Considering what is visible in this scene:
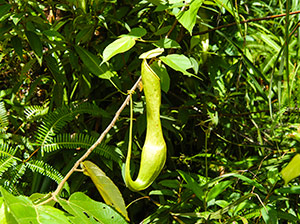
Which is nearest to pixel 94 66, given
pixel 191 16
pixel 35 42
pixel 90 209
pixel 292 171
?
pixel 35 42

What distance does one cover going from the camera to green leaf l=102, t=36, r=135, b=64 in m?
0.71

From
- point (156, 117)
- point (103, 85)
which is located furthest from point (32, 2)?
point (156, 117)

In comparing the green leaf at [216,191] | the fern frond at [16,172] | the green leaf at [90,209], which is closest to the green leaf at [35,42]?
the fern frond at [16,172]

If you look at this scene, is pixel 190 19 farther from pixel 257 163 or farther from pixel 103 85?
pixel 257 163

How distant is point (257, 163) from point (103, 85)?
56 centimetres

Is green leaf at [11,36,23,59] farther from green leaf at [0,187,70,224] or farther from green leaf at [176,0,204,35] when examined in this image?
green leaf at [0,187,70,224]

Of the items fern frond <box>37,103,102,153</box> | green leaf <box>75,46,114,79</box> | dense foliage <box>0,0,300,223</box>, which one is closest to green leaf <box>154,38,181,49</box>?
dense foliage <box>0,0,300,223</box>

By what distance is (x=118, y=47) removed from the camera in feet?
2.40

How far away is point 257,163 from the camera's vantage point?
3.87 feet

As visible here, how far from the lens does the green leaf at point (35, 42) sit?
0.89m

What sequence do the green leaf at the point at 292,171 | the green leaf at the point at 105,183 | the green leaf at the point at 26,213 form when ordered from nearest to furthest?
the green leaf at the point at 26,213 → the green leaf at the point at 105,183 → the green leaf at the point at 292,171

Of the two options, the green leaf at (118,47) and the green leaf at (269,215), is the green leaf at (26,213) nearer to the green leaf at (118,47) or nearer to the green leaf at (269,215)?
the green leaf at (118,47)

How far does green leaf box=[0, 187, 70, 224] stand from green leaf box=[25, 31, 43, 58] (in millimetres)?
470

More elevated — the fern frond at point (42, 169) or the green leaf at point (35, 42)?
the green leaf at point (35, 42)
